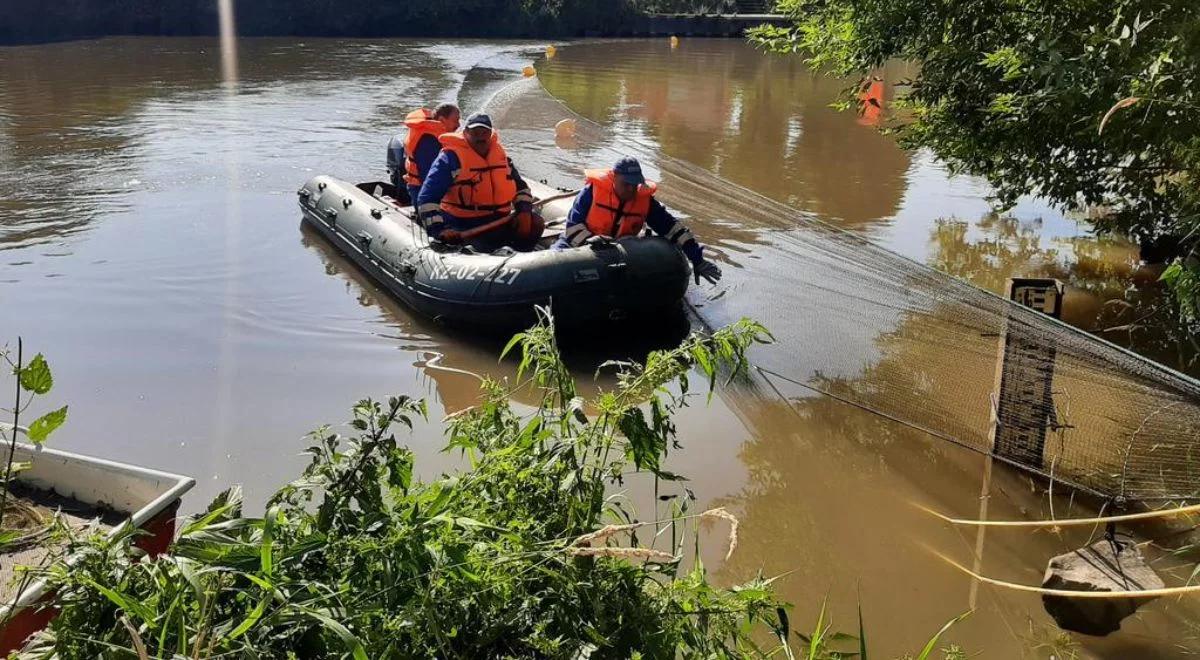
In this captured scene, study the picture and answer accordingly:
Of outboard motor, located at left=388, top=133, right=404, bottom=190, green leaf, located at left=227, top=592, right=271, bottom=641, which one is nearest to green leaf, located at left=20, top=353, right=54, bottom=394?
green leaf, located at left=227, top=592, right=271, bottom=641

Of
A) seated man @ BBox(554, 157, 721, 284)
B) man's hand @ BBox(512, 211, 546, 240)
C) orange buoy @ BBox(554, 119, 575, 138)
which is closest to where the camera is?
seated man @ BBox(554, 157, 721, 284)

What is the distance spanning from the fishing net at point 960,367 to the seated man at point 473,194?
1518mm

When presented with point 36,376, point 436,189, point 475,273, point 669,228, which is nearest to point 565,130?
point 436,189

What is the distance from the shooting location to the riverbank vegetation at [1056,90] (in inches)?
169

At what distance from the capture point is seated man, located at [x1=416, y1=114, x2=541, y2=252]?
6.82 m

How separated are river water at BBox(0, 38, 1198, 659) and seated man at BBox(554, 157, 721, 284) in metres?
0.65

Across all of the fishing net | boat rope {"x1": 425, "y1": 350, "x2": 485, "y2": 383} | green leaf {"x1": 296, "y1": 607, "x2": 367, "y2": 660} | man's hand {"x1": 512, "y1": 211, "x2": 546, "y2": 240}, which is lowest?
boat rope {"x1": 425, "y1": 350, "x2": 485, "y2": 383}

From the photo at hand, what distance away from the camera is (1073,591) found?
11.6ft

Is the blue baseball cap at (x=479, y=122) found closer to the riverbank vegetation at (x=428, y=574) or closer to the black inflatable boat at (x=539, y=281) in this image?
the black inflatable boat at (x=539, y=281)

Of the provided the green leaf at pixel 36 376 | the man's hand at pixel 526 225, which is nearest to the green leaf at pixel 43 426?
the green leaf at pixel 36 376

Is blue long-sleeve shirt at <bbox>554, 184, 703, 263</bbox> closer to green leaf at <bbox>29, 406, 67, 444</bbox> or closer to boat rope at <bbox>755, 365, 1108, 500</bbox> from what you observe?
boat rope at <bbox>755, 365, 1108, 500</bbox>

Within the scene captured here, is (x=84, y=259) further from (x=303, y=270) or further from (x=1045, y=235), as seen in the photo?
(x=1045, y=235)

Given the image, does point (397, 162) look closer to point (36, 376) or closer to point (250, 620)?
point (36, 376)

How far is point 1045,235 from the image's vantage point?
Answer: 9203 mm
